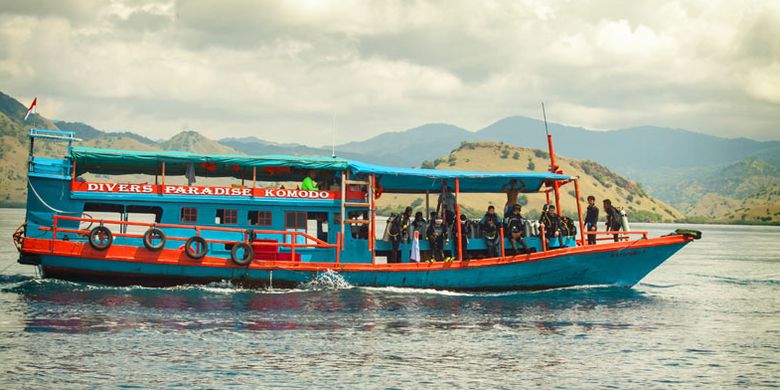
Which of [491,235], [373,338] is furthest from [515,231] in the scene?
[373,338]

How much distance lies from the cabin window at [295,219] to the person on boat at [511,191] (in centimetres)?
662

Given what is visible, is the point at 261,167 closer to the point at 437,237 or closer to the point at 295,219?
the point at 295,219

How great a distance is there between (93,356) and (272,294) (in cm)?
843

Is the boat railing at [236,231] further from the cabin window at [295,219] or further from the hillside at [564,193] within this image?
the hillside at [564,193]

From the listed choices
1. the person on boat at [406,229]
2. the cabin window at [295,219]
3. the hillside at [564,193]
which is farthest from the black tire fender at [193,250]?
the hillside at [564,193]

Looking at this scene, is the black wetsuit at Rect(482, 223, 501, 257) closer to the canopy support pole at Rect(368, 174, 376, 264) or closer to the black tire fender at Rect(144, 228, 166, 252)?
the canopy support pole at Rect(368, 174, 376, 264)

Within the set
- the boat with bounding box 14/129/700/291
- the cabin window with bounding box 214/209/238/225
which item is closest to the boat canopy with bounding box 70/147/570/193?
the boat with bounding box 14/129/700/291

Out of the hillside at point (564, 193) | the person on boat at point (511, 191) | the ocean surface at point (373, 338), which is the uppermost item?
the hillside at point (564, 193)

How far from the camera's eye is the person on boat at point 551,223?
82.3ft

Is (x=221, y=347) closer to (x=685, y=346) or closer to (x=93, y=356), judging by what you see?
(x=93, y=356)

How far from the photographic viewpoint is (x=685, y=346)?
59.5 feet

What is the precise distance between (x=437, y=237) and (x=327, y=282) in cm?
373

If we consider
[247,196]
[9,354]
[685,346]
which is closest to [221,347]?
[9,354]

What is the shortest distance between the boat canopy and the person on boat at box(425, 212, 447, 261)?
1510mm
